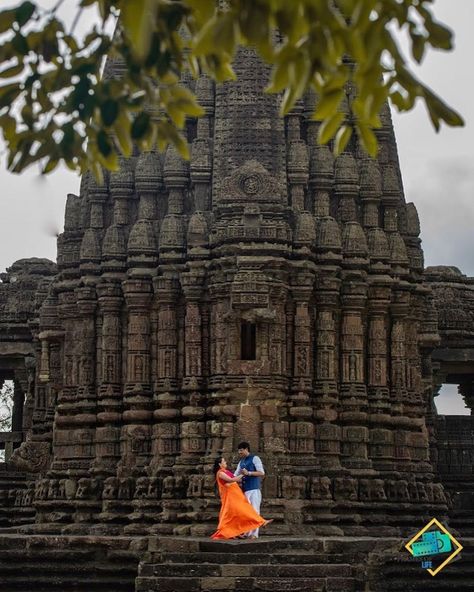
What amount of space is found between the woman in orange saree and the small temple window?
8.85 ft

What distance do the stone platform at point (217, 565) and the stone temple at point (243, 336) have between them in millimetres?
1285

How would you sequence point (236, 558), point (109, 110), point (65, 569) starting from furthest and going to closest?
1. point (65, 569)
2. point (236, 558)
3. point (109, 110)

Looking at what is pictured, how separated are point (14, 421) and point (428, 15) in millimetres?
27549

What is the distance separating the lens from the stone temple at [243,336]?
17.6m

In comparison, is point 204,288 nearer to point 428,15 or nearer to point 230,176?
point 230,176

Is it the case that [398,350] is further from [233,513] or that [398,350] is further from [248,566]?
[248,566]

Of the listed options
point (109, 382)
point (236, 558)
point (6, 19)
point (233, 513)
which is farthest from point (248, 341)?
point (6, 19)

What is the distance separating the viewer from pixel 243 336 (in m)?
18.1

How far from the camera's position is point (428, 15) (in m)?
5.89

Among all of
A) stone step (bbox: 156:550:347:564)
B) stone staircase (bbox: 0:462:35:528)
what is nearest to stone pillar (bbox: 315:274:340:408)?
stone step (bbox: 156:550:347:564)

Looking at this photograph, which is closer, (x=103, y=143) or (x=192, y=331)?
(x=103, y=143)

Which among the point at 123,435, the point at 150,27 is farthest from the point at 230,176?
the point at 150,27

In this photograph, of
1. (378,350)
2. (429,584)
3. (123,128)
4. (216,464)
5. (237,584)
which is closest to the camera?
(123,128)

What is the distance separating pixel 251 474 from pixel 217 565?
221 cm
